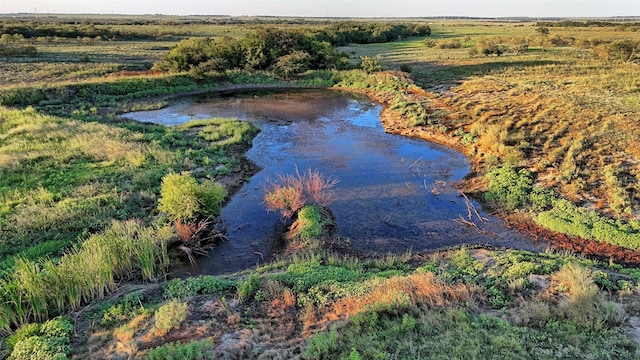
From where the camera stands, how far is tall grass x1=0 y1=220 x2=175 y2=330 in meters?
7.96

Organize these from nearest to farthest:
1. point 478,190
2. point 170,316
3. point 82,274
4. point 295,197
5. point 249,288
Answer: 1. point 170,316
2. point 249,288
3. point 82,274
4. point 295,197
5. point 478,190

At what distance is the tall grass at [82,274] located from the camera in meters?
7.96

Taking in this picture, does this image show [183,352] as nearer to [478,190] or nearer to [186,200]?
[186,200]

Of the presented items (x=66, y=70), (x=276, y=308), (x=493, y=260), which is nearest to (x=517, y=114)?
(x=493, y=260)

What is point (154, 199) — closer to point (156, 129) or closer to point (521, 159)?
point (156, 129)

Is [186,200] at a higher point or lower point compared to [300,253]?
higher

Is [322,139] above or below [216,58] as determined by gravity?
below

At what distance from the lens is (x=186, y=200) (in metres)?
12.3

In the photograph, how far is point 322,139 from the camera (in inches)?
890

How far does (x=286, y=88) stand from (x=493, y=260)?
93.9ft

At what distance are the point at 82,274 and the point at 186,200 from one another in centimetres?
395

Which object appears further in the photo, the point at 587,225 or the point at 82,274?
Result: the point at 587,225

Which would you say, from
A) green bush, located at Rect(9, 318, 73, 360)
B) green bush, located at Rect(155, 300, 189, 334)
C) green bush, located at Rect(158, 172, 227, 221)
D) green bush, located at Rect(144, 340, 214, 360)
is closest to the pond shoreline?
green bush, located at Rect(158, 172, 227, 221)

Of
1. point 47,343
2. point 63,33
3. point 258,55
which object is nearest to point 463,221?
point 47,343
